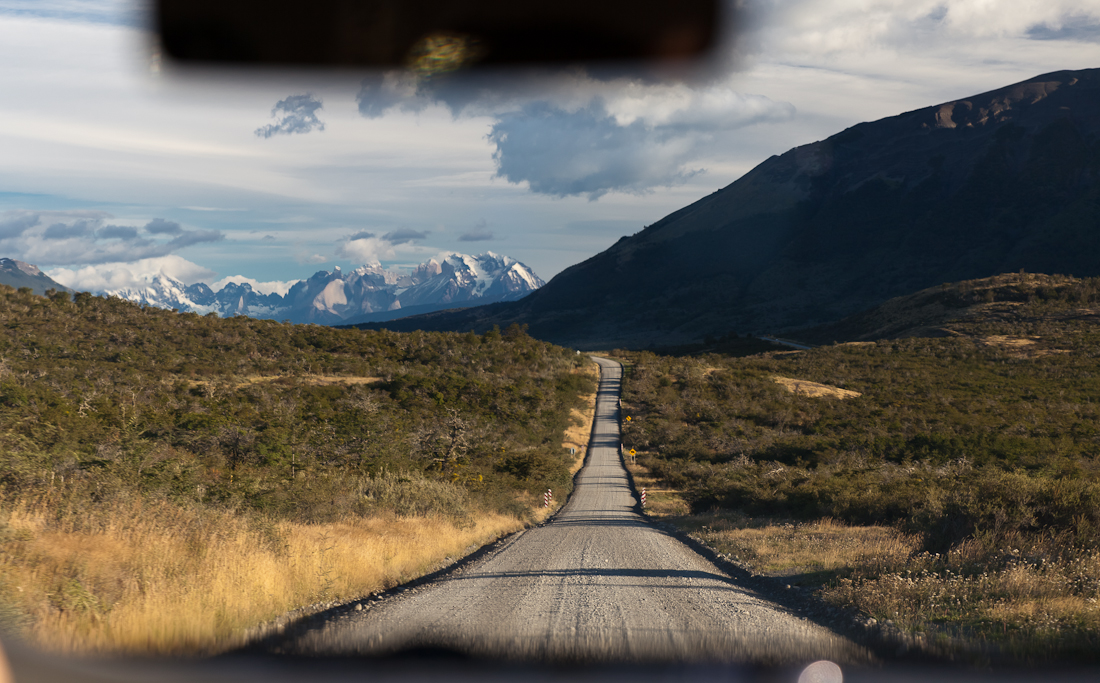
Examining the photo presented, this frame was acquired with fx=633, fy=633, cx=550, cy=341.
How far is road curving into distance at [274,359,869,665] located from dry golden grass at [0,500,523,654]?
0.82m

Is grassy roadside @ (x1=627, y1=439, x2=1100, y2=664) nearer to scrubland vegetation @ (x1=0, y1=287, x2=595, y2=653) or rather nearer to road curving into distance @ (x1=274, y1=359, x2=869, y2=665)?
road curving into distance @ (x1=274, y1=359, x2=869, y2=665)

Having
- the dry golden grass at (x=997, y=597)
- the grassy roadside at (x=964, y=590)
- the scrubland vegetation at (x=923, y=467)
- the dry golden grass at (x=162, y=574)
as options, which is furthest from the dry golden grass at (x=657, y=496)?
the dry golden grass at (x=162, y=574)

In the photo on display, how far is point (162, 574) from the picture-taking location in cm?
698

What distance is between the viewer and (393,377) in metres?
42.9

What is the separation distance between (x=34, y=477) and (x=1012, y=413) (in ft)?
170

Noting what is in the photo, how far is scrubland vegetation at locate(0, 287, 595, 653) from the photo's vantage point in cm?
651

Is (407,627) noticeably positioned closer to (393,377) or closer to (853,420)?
(393,377)

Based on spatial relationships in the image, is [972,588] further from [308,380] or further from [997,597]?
[308,380]

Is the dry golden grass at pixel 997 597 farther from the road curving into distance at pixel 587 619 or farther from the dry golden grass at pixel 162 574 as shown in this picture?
the dry golden grass at pixel 162 574

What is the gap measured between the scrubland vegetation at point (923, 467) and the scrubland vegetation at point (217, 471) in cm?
730

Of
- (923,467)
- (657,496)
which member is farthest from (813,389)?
(657,496)

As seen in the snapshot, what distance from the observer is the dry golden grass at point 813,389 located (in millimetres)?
55281

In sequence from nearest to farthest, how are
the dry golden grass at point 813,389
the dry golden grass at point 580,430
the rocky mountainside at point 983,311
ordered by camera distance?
the dry golden grass at point 580,430, the dry golden grass at point 813,389, the rocky mountainside at point 983,311

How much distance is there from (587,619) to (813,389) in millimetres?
54994
